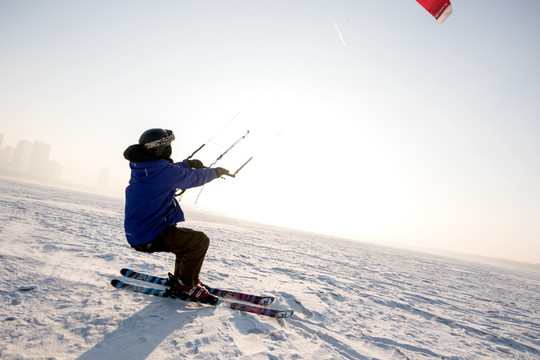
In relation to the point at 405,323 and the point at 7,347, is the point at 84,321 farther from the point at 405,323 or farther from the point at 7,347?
the point at 405,323

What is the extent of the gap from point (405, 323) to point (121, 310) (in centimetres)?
460

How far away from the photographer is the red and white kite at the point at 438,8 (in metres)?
7.55

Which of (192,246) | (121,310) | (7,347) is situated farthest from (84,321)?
(192,246)

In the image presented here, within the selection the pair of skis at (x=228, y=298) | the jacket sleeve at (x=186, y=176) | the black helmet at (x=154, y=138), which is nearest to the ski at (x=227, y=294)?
the pair of skis at (x=228, y=298)

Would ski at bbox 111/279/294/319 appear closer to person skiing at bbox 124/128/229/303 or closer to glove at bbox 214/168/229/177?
person skiing at bbox 124/128/229/303

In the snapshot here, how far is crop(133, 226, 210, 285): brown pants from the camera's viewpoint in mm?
3207

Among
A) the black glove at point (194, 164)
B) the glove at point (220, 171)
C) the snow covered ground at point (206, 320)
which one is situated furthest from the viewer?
the black glove at point (194, 164)

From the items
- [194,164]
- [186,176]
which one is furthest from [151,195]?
[194,164]

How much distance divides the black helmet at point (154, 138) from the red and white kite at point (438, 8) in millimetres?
8789

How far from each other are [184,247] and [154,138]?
57.3 inches

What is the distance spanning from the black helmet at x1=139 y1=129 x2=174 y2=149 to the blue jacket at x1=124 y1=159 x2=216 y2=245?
224mm

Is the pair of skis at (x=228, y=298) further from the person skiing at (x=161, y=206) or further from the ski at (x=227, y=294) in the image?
the person skiing at (x=161, y=206)

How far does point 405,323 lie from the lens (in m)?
4.47

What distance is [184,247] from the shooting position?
10.8 feet
